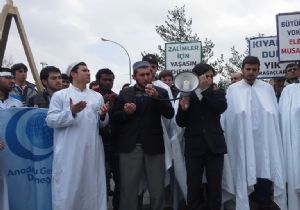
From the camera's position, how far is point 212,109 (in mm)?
6000

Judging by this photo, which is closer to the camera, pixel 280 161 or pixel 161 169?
pixel 161 169

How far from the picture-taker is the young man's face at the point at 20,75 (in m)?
7.83

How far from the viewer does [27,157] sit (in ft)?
20.3

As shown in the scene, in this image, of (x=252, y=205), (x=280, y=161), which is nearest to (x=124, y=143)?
(x=280, y=161)

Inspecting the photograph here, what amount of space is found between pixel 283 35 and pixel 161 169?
11.2ft

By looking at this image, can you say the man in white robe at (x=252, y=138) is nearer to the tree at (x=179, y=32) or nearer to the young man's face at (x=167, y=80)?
the young man's face at (x=167, y=80)

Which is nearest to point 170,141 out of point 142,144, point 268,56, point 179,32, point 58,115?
point 142,144

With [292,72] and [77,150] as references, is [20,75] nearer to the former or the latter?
[77,150]

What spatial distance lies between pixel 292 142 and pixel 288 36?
2.15 m

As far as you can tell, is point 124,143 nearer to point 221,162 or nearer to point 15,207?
point 221,162

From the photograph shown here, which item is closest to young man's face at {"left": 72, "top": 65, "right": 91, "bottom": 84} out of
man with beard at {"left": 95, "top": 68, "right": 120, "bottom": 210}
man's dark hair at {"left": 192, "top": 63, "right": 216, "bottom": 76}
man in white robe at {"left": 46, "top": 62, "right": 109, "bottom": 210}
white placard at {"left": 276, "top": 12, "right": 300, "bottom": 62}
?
man in white robe at {"left": 46, "top": 62, "right": 109, "bottom": 210}

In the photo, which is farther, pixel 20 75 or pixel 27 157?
pixel 20 75

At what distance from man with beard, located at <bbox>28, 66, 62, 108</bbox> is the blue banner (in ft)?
1.29

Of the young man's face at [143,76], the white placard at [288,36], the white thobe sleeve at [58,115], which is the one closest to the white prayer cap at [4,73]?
the white thobe sleeve at [58,115]
